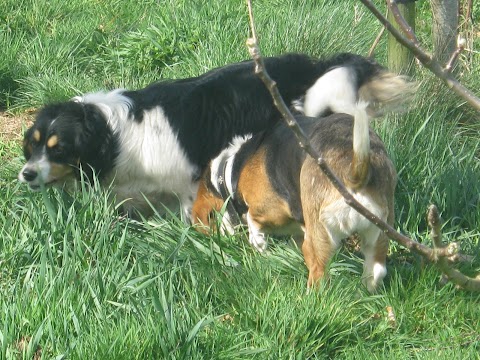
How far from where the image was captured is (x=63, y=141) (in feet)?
17.5

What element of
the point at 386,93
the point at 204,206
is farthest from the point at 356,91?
the point at 204,206

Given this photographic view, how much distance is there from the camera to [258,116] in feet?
18.8

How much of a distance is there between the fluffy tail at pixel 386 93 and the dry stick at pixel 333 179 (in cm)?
268

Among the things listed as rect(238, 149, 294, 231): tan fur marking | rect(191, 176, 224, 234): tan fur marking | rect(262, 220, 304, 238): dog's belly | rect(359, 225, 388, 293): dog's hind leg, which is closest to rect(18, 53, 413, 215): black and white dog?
rect(191, 176, 224, 234): tan fur marking

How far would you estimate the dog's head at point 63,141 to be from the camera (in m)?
5.31

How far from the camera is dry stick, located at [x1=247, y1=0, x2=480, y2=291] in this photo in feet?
7.52

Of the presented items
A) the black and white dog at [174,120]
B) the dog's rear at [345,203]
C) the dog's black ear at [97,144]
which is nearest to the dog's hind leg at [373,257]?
the dog's rear at [345,203]

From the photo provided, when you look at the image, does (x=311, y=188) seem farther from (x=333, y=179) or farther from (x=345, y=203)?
(x=333, y=179)

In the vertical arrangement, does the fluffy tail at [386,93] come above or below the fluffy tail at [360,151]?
below

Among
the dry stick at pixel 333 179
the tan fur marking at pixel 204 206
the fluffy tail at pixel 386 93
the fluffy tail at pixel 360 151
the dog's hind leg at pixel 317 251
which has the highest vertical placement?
the dry stick at pixel 333 179

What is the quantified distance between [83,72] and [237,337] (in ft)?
13.3

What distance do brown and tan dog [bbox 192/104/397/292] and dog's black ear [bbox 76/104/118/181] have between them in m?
0.63

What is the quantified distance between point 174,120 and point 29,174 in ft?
3.28

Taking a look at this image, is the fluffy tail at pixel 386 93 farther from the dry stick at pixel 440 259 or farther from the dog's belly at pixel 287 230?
the dry stick at pixel 440 259
